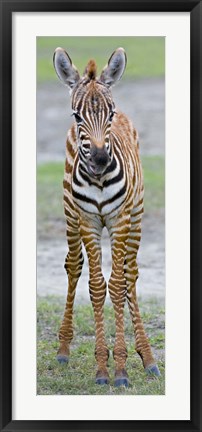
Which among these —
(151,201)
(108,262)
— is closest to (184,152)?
(108,262)

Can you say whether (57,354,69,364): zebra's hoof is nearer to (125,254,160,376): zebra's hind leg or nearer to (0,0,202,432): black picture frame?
(125,254,160,376): zebra's hind leg

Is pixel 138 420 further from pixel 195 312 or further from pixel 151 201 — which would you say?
pixel 151 201

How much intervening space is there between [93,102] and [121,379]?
1.84 m

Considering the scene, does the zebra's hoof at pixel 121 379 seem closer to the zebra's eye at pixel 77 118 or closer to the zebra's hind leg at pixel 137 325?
the zebra's hind leg at pixel 137 325

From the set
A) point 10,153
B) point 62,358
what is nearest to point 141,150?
point 62,358

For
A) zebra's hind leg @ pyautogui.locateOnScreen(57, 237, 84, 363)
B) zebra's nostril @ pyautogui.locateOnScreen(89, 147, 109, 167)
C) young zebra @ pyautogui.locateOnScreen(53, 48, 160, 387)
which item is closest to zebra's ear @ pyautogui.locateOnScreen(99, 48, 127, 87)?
young zebra @ pyautogui.locateOnScreen(53, 48, 160, 387)

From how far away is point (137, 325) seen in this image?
6414mm

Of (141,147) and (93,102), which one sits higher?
(141,147)

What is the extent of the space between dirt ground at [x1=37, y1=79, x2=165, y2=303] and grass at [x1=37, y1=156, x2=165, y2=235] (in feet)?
1.17

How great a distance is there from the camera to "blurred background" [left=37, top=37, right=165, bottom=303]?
7.46 m

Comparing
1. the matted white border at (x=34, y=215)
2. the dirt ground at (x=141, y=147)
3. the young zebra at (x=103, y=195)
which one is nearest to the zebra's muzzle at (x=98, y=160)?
the young zebra at (x=103, y=195)

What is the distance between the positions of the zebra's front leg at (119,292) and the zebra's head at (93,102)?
460 millimetres

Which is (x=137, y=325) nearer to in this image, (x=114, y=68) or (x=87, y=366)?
(x=87, y=366)

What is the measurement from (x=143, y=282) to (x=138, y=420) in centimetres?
334
